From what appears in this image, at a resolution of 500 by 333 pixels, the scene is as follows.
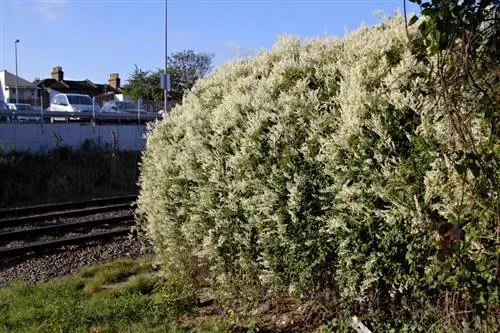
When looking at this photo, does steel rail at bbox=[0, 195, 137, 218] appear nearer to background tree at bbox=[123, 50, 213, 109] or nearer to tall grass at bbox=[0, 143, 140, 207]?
tall grass at bbox=[0, 143, 140, 207]

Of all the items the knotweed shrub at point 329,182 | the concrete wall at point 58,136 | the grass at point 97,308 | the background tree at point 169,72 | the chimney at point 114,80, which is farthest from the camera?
the chimney at point 114,80

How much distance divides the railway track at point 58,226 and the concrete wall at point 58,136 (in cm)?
610

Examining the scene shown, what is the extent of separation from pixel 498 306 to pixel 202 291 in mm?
3455

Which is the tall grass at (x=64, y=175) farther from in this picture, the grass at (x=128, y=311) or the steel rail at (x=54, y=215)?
the grass at (x=128, y=311)

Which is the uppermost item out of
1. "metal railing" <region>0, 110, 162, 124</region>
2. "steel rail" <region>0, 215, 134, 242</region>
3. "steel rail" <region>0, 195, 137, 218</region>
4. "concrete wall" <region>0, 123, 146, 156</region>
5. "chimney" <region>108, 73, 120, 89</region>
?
"chimney" <region>108, 73, 120, 89</region>

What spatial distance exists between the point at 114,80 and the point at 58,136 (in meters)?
63.2

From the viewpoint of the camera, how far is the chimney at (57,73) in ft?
266

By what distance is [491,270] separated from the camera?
2.76 meters

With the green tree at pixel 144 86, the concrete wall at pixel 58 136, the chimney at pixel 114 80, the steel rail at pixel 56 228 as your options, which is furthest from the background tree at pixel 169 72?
the steel rail at pixel 56 228

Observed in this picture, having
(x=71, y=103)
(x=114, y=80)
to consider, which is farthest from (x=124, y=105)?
(x=114, y=80)

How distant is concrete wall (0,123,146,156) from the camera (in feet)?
69.8

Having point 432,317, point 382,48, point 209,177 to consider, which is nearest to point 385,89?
point 382,48

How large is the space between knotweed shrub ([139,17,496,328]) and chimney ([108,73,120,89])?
80.9 m

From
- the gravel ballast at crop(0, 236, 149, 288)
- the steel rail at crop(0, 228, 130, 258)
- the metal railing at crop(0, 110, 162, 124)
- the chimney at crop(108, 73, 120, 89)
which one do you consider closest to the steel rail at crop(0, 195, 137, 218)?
the steel rail at crop(0, 228, 130, 258)
